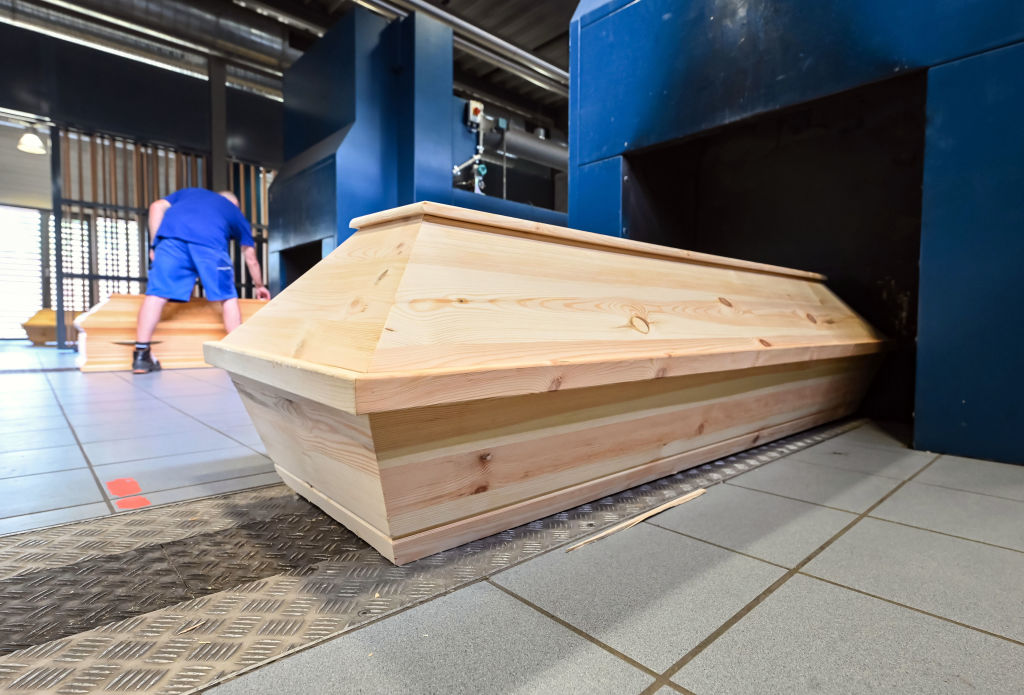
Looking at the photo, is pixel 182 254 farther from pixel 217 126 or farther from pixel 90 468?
pixel 217 126

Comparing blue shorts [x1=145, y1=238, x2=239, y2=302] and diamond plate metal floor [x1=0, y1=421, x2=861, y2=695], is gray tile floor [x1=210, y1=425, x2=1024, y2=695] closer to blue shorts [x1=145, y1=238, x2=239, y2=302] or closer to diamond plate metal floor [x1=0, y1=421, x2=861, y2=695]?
diamond plate metal floor [x1=0, y1=421, x2=861, y2=695]

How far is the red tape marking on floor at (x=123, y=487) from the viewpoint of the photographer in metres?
1.31

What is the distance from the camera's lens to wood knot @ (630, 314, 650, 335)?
123 cm

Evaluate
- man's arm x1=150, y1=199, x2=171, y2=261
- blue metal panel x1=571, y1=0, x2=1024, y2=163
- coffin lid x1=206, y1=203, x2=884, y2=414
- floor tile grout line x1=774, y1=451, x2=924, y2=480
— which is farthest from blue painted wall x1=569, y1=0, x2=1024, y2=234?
man's arm x1=150, y1=199, x2=171, y2=261

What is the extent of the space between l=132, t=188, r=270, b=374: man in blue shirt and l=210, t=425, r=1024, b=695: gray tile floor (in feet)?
13.1

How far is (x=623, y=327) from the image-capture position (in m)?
1.19

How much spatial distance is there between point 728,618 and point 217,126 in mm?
7510

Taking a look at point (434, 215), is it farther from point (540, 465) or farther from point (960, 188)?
point (960, 188)

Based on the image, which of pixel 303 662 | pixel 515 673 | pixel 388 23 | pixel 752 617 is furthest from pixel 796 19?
pixel 388 23

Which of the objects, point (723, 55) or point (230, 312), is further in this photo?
point (230, 312)

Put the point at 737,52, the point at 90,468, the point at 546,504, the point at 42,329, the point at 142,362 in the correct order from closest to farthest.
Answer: the point at 546,504
the point at 90,468
the point at 737,52
the point at 142,362
the point at 42,329

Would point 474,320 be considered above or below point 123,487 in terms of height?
above

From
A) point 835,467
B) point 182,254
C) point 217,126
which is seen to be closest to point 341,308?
point 835,467

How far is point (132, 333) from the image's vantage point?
4.03 m
